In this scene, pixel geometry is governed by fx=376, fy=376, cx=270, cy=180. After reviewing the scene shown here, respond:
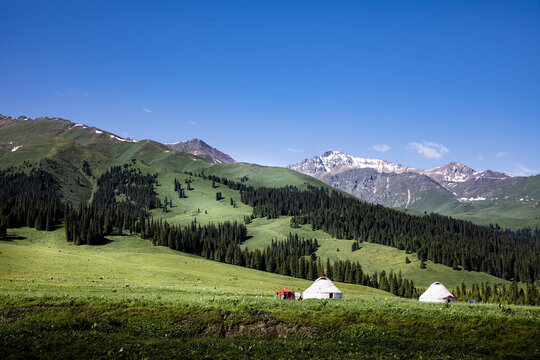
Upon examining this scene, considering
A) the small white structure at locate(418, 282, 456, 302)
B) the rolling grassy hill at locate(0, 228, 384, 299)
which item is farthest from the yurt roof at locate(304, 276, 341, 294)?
the small white structure at locate(418, 282, 456, 302)

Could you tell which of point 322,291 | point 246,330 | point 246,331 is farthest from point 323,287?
point 246,331

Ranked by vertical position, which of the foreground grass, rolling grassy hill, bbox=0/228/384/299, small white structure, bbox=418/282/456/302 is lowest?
rolling grassy hill, bbox=0/228/384/299

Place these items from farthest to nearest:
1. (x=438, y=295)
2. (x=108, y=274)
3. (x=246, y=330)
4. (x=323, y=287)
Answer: (x=108, y=274), (x=438, y=295), (x=323, y=287), (x=246, y=330)

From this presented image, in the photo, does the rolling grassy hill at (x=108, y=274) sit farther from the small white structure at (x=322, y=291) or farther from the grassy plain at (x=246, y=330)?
the grassy plain at (x=246, y=330)

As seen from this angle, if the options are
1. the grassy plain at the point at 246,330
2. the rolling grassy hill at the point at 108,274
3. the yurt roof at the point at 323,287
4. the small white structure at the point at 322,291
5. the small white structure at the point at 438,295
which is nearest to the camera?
the grassy plain at the point at 246,330

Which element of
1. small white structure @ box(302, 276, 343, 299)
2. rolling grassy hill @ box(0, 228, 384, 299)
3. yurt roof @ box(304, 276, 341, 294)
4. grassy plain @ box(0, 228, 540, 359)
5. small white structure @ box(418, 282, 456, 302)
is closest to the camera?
grassy plain @ box(0, 228, 540, 359)

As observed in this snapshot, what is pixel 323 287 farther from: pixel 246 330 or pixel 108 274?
pixel 108 274

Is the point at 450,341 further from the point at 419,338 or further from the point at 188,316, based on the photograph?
the point at 188,316

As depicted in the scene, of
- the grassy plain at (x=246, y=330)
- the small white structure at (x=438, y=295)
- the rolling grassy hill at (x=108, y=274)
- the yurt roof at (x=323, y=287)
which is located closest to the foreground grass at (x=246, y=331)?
the grassy plain at (x=246, y=330)

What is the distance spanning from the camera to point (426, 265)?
600 ft

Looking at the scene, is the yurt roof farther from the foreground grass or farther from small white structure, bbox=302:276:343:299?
the foreground grass

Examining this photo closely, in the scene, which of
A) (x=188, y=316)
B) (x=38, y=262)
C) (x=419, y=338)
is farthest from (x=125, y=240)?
(x=419, y=338)

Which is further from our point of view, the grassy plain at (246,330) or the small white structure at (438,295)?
the small white structure at (438,295)

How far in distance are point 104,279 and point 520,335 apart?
77.5m
